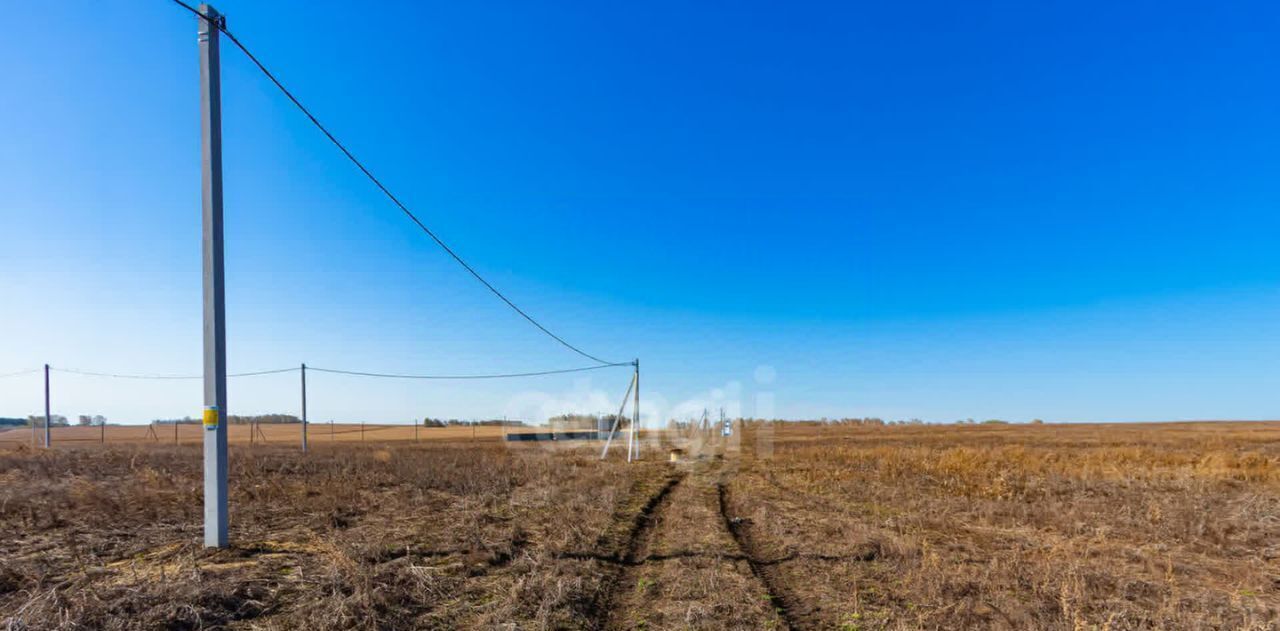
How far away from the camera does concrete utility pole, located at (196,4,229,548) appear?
7.01 meters

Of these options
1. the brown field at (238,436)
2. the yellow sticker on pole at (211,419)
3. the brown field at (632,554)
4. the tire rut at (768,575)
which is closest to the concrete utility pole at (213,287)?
the yellow sticker on pole at (211,419)

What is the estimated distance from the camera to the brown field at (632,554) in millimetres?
5375

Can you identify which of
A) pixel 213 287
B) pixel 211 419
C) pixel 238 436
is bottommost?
pixel 238 436

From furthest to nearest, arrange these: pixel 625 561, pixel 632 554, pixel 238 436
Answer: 1. pixel 238 436
2. pixel 632 554
3. pixel 625 561

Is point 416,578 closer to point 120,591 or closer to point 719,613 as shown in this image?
point 120,591

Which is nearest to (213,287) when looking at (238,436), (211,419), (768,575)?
(211,419)

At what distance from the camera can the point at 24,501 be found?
402 inches

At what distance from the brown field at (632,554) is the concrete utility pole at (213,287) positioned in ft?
2.15

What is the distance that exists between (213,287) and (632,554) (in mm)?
6392

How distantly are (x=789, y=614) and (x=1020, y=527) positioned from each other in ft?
22.8

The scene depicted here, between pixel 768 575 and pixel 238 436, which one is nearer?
pixel 768 575

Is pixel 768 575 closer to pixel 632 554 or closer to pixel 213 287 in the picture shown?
pixel 632 554

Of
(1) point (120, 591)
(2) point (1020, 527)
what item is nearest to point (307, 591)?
(1) point (120, 591)

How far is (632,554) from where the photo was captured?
8.08 m
